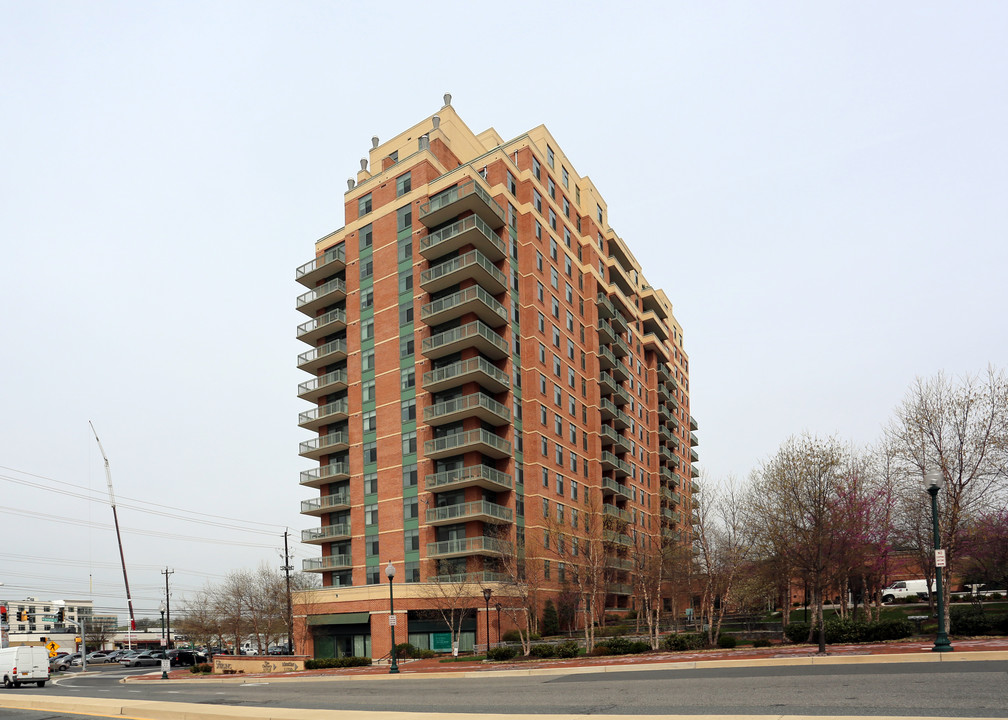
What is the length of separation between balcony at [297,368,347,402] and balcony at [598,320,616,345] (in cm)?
2597

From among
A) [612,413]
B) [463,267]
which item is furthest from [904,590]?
[463,267]

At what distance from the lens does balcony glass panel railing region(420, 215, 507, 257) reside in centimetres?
5931

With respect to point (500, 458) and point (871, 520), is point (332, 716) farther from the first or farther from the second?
point (500, 458)

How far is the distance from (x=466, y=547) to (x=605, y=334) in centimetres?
3071

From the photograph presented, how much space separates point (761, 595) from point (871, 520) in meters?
19.3

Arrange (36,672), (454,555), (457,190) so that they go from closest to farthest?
(36,672)
(454,555)
(457,190)

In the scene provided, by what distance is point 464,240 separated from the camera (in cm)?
6041

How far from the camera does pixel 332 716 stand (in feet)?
50.2

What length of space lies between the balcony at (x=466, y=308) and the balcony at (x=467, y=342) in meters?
0.94

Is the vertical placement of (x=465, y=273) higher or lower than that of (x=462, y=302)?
higher

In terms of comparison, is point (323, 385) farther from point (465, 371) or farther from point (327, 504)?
point (465, 371)

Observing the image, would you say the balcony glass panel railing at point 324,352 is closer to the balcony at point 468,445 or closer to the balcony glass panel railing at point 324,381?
the balcony glass panel railing at point 324,381

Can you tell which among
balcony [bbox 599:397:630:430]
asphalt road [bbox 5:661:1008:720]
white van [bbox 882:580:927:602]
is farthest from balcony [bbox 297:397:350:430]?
white van [bbox 882:580:927:602]

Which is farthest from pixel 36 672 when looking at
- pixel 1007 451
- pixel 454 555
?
pixel 1007 451
